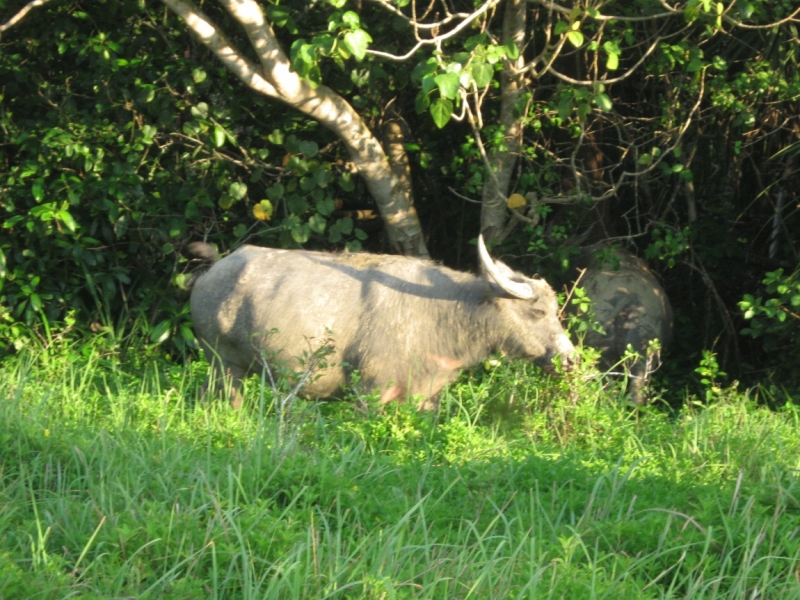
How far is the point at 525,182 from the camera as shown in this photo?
652 cm

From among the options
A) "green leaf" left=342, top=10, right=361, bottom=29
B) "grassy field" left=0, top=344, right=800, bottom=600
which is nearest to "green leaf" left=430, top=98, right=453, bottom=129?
"green leaf" left=342, top=10, right=361, bottom=29

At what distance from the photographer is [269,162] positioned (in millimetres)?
7348

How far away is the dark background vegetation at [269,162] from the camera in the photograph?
6707 millimetres

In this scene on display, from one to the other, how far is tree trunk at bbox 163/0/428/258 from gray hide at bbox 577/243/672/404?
128 centimetres

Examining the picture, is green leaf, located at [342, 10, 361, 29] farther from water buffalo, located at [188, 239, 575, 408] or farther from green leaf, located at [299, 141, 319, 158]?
green leaf, located at [299, 141, 319, 158]

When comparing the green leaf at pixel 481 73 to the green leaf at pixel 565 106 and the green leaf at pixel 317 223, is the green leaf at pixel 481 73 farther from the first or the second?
the green leaf at pixel 317 223

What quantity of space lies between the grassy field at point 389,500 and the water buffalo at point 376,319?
26 centimetres

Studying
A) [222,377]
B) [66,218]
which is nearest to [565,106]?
[222,377]

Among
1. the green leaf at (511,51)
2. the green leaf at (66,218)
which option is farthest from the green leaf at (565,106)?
the green leaf at (66,218)

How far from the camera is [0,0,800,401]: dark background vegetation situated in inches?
264

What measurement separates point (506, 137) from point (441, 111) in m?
1.55

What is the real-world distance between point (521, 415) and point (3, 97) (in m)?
4.68

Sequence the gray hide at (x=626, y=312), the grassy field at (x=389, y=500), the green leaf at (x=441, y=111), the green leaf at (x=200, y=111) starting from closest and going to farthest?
the grassy field at (x=389, y=500) → the green leaf at (x=441, y=111) → the gray hide at (x=626, y=312) → the green leaf at (x=200, y=111)

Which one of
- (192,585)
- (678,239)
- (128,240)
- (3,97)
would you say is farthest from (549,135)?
(192,585)
